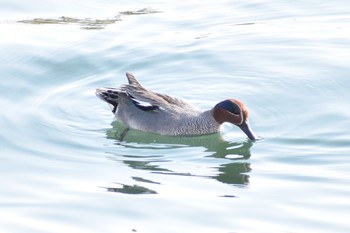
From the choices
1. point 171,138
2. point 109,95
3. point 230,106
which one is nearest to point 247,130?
point 230,106

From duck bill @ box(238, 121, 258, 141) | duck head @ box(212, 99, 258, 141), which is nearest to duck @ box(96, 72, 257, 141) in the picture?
duck head @ box(212, 99, 258, 141)

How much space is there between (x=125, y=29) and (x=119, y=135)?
14.5 ft

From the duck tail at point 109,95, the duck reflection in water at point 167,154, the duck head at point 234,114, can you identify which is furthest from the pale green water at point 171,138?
the duck tail at point 109,95

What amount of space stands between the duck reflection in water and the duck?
120 mm

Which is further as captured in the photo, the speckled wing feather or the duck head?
the speckled wing feather

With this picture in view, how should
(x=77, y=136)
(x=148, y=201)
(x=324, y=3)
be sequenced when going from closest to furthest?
1. (x=148, y=201)
2. (x=77, y=136)
3. (x=324, y=3)

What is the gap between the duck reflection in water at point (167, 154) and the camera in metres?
12.5

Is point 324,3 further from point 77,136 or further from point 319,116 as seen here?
point 77,136

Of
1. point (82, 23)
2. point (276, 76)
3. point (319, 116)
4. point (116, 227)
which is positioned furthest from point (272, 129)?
point (82, 23)

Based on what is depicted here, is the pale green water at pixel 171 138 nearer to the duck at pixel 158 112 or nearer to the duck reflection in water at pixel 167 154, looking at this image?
the duck reflection in water at pixel 167 154

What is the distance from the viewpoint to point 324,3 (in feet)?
65.5

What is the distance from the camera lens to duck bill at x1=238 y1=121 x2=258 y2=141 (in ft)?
45.7

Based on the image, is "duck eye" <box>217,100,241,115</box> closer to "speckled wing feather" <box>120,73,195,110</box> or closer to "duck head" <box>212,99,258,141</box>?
"duck head" <box>212,99,258,141</box>

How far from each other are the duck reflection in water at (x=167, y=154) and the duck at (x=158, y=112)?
0.12 m
